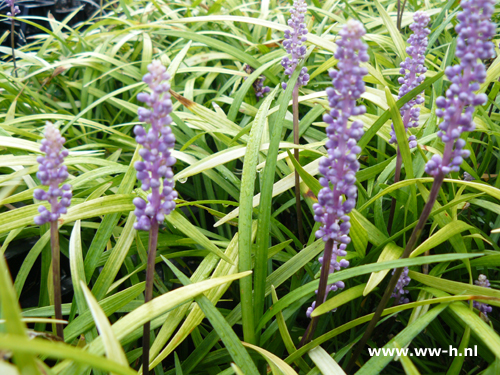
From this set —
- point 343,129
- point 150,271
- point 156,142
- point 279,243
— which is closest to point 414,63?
point 343,129

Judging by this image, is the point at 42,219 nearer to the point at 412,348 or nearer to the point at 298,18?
the point at 298,18

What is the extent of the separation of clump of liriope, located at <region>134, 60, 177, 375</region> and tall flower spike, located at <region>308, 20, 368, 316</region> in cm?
45

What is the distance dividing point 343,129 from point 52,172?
912mm

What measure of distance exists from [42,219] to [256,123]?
41.4 inches

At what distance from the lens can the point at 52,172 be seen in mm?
1186

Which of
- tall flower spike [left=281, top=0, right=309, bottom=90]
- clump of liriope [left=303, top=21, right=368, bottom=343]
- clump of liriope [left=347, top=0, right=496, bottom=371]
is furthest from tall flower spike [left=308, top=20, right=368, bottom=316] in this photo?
tall flower spike [left=281, top=0, right=309, bottom=90]

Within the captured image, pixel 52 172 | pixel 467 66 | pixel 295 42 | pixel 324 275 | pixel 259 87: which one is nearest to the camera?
pixel 467 66

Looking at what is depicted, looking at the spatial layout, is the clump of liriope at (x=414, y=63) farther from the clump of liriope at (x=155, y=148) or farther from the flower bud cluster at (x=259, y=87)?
the flower bud cluster at (x=259, y=87)

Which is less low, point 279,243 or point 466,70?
point 466,70

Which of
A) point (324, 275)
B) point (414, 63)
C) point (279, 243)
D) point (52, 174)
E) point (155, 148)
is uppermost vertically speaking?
point (414, 63)

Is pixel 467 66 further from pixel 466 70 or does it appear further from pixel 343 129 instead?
pixel 343 129

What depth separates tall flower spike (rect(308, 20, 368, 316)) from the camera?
96 centimetres

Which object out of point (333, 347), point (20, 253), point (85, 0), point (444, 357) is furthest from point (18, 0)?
point (444, 357)

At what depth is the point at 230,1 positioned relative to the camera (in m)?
4.73
